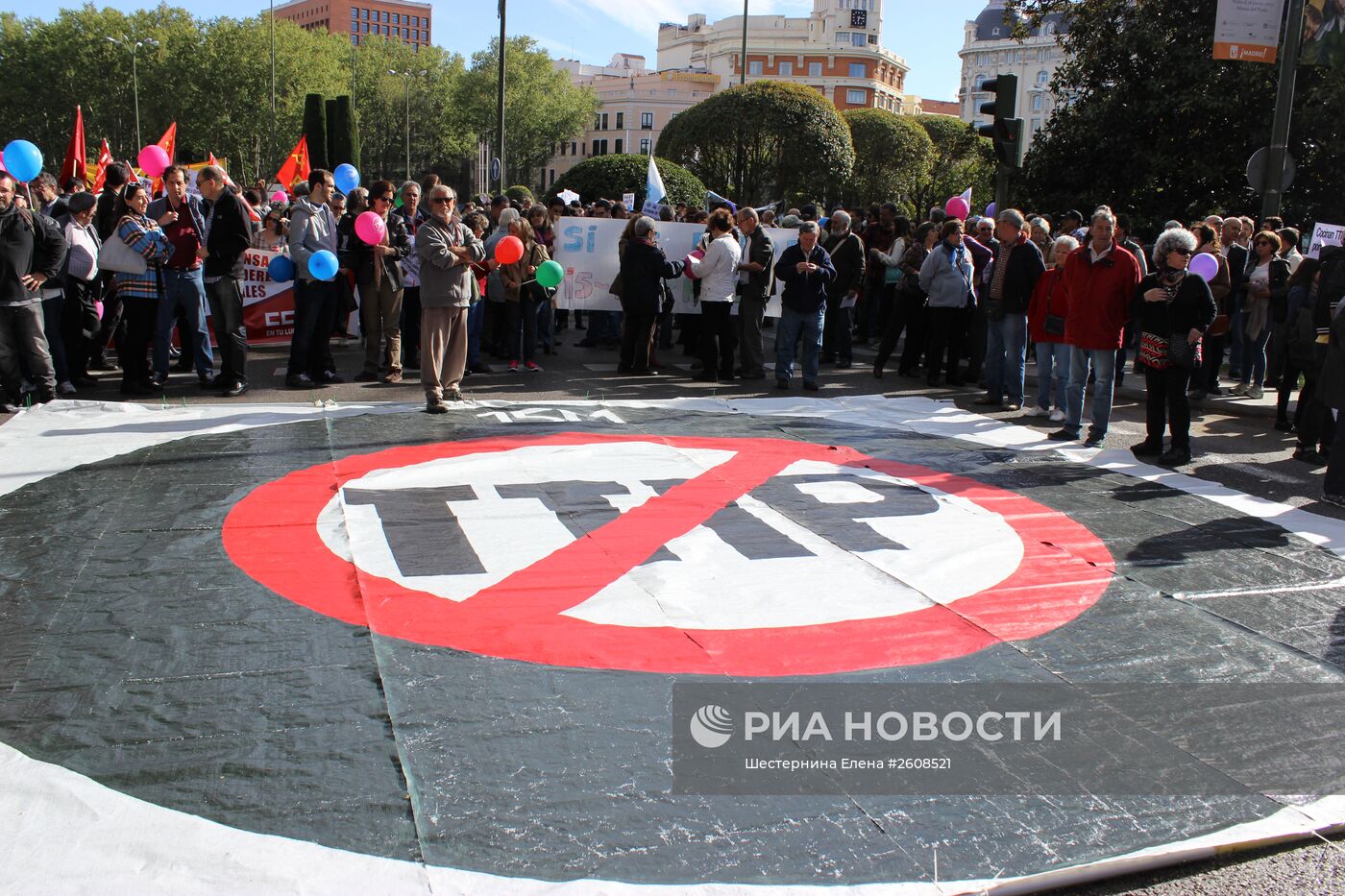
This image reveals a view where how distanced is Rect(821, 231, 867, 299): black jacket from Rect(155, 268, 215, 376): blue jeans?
7117 millimetres

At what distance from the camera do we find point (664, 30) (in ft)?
479

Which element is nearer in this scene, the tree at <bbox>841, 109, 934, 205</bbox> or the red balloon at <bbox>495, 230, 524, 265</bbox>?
the red balloon at <bbox>495, 230, 524, 265</bbox>

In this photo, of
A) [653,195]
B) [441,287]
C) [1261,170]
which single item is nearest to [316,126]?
[653,195]

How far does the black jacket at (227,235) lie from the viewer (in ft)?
32.4

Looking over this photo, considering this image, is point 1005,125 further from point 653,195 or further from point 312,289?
point 312,289

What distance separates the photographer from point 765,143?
37031 mm

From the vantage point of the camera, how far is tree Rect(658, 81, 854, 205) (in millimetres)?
36375

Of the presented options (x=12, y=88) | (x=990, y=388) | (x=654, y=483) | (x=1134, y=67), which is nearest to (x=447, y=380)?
(x=654, y=483)

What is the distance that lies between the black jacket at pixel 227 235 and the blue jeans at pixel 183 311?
19 cm

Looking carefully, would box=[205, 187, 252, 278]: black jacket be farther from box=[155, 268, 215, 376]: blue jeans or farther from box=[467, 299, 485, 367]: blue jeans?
box=[467, 299, 485, 367]: blue jeans

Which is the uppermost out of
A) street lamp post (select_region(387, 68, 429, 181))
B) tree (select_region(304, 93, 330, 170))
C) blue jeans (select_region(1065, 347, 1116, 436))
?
street lamp post (select_region(387, 68, 429, 181))

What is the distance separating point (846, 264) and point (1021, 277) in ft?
11.4

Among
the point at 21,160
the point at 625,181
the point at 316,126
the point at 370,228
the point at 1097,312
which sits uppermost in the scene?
the point at 316,126

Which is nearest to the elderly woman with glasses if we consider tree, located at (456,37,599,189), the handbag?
the handbag
